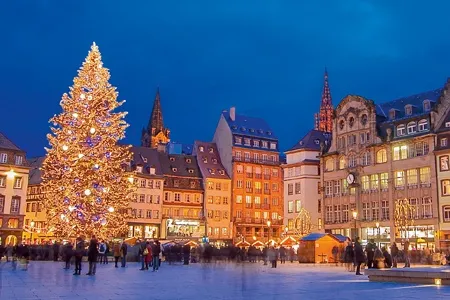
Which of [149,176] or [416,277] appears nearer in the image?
[416,277]

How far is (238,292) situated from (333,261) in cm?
2952

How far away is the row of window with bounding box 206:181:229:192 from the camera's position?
85062mm

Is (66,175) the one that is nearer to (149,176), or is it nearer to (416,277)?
(416,277)

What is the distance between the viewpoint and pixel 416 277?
2030cm

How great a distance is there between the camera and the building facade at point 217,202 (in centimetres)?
8444

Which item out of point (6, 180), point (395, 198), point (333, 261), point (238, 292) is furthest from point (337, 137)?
point (238, 292)

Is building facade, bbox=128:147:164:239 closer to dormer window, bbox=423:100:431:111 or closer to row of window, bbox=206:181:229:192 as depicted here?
row of window, bbox=206:181:229:192

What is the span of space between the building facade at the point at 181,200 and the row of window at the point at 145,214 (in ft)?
4.22

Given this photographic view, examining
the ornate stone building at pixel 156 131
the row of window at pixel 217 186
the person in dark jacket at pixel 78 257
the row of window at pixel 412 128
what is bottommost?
the person in dark jacket at pixel 78 257

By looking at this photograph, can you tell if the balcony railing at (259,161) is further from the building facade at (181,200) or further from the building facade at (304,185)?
the building facade at (304,185)

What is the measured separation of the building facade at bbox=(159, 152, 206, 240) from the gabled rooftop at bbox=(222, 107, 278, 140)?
33.2 feet

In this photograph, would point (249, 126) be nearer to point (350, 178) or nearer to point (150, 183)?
point (150, 183)

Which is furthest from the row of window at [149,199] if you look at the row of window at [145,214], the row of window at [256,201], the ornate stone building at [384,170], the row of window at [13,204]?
the ornate stone building at [384,170]

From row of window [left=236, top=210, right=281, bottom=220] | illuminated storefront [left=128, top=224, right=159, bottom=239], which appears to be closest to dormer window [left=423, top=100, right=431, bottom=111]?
row of window [left=236, top=210, right=281, bottom=220]
